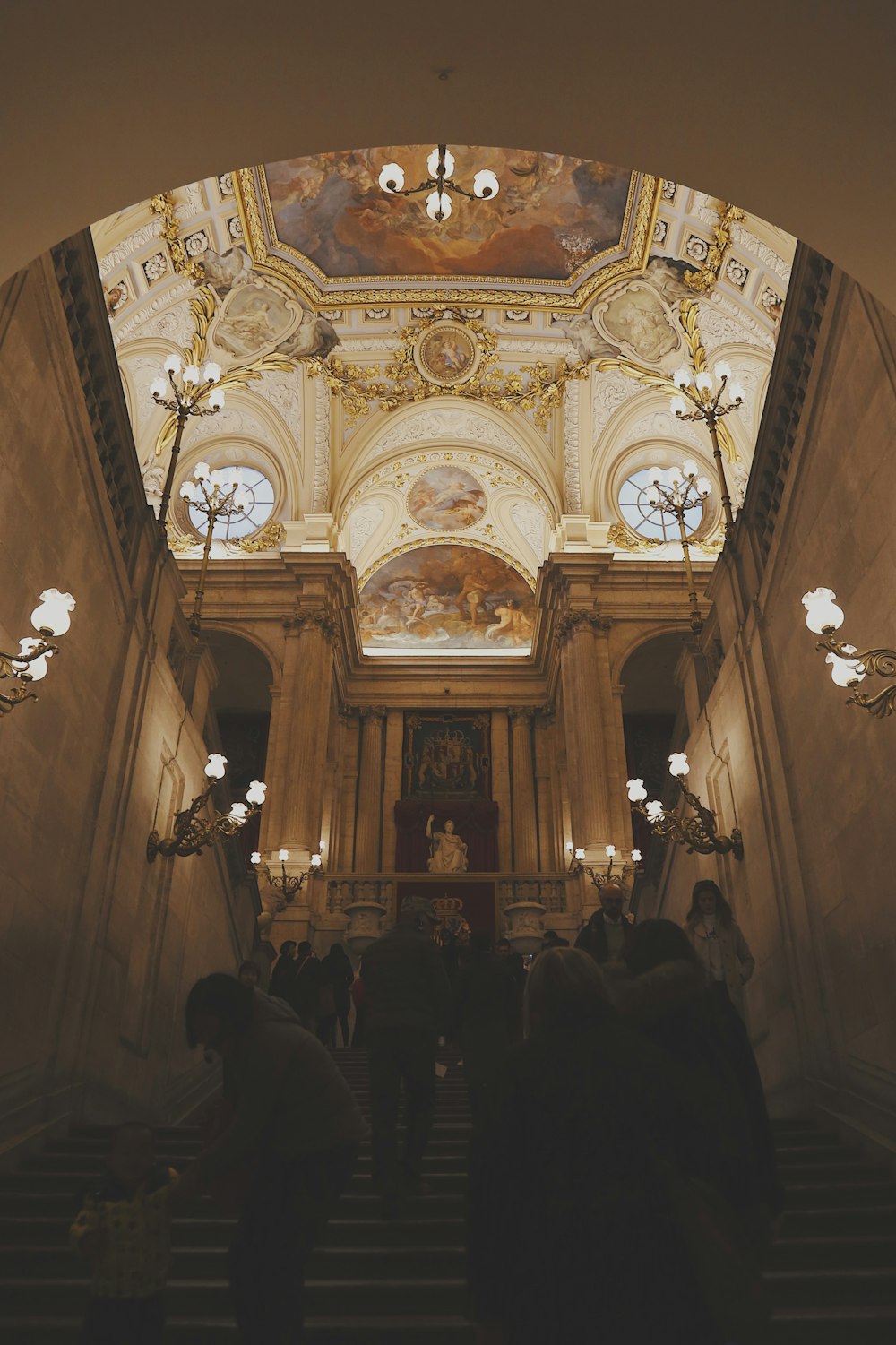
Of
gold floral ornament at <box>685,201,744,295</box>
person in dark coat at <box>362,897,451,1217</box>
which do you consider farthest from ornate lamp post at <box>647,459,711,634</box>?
person in dark coat at <box>362,897,451,1217</box>

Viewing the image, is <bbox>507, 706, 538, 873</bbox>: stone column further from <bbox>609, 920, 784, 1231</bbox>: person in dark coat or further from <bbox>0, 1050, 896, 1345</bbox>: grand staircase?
<bbox>609, 920, 784, 1231</bbox>: person in dark coat

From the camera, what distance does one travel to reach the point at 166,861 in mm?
9305

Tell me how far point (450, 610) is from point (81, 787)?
17.7 meters

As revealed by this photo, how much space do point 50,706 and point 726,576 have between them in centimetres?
600

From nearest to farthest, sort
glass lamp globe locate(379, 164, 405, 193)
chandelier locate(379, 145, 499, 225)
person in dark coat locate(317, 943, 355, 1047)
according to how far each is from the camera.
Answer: person in dark coat locate(317, 943, 355, 1047) → chandelier locate(379, 145, 499, 225) → glass lamp globe locate(379, 164, 405, 193)

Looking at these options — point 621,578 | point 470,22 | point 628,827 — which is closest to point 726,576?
point 470,22

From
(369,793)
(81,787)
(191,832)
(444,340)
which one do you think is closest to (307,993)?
(191,832)

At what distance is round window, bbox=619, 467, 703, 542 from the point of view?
71.2 feet

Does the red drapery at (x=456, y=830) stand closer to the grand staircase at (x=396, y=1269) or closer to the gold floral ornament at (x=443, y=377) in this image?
the gold floral ornament at (x=443, y=377)

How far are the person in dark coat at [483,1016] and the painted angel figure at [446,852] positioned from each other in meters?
15.4

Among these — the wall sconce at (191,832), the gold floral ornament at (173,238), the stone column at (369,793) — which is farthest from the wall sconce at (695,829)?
the stone column at (369,793)

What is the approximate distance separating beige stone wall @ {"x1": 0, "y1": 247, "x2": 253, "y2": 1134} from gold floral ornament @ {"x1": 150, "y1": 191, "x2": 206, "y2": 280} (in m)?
9.64

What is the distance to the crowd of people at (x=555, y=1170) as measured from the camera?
1.76m

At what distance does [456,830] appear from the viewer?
72.2 feet
